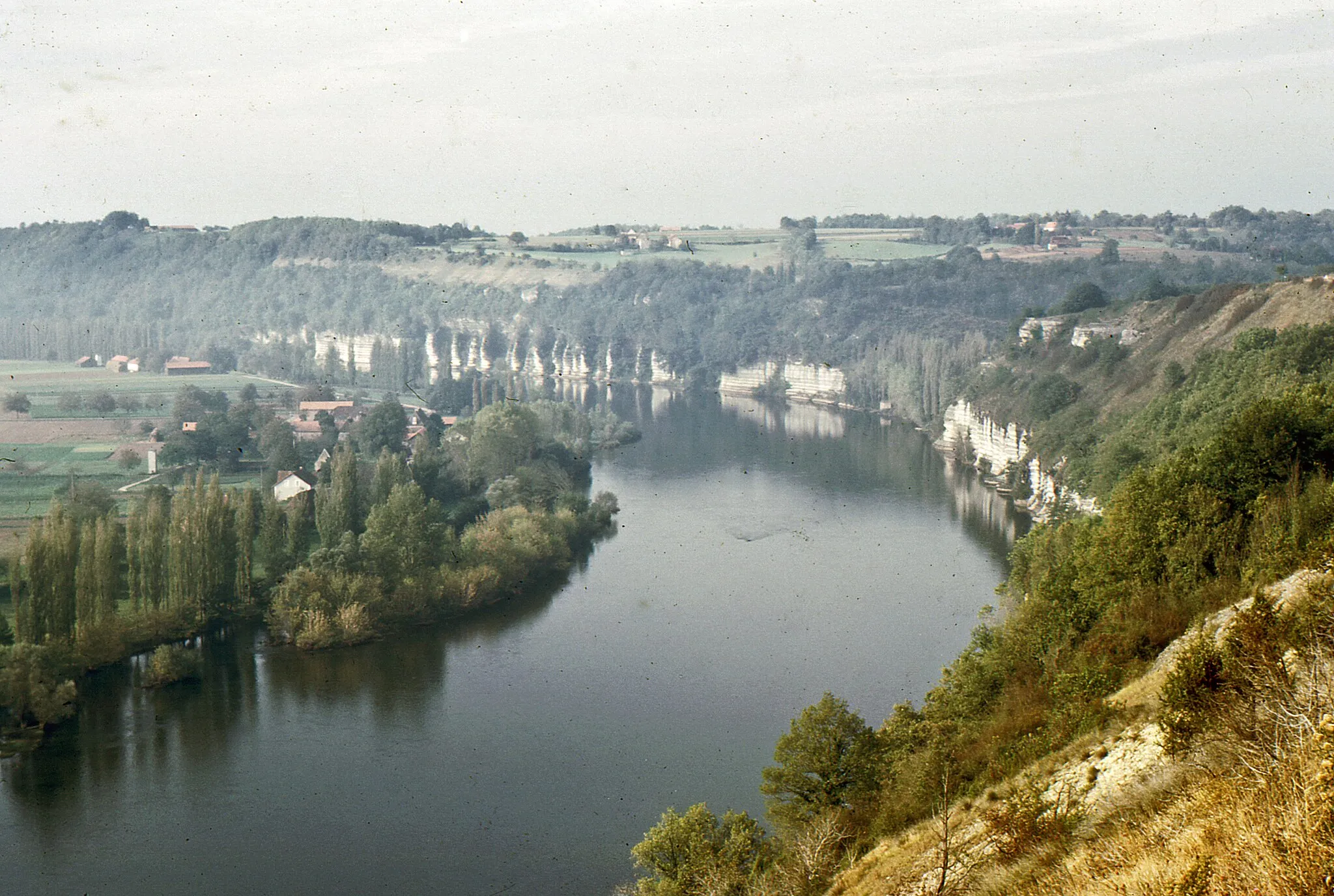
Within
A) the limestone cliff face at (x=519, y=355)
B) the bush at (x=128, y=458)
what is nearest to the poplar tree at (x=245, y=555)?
the bush at (x=128, y=458)

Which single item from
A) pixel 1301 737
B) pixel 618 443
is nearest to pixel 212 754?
pixel 1301 737

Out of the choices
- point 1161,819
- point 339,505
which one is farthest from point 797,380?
point 1161,819

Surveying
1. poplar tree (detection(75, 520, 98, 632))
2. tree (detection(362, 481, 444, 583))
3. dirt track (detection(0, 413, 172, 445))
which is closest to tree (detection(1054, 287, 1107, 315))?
tree (detection(362, 481, 444, 583))

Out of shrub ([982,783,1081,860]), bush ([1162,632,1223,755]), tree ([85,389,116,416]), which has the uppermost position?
bush ([1162,632,1223,755])

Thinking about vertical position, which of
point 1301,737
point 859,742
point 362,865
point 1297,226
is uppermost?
point 1297,226

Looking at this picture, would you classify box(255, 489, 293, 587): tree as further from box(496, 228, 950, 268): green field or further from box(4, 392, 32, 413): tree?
box(496, 228, 950, 268): green field

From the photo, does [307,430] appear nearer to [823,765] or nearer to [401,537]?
[401,537]

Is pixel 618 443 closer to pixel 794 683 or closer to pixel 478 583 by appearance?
pixel 478 583

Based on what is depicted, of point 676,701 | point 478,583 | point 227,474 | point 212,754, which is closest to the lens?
point 212,754
